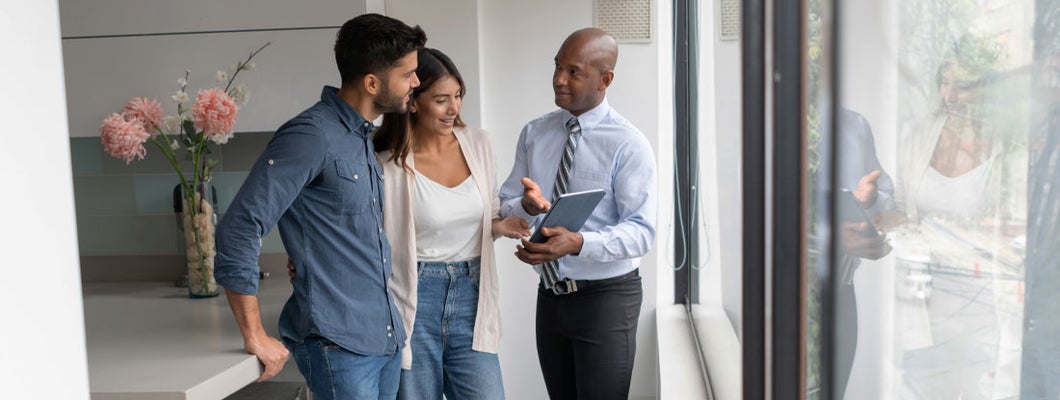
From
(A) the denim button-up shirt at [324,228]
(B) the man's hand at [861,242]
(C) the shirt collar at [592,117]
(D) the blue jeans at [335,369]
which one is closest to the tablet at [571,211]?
(C) the shirt collar at [592,117]

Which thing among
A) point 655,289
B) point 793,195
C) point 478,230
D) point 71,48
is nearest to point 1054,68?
point 793,195

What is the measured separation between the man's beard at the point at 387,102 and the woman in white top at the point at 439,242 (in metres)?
0.20

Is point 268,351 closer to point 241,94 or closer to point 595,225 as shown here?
point 595,225

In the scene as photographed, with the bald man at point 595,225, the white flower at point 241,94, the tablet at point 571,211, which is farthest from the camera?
the white flower at point 241,94

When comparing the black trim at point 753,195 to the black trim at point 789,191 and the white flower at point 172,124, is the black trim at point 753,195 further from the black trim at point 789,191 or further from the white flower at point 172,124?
the white flower at point 172,124

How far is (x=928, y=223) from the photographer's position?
76 centimetres

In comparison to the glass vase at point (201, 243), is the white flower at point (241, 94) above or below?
above

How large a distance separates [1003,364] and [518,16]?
10.5 feet

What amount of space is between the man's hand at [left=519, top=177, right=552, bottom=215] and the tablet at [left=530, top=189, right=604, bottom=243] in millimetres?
82

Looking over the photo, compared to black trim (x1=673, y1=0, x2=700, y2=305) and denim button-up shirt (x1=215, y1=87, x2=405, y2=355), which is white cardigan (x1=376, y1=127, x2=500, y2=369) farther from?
black trim (x1=673, y1=0, x2=700, y2=305)

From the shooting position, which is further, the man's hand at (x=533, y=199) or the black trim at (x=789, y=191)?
the man's hand at (x=533, y=199)

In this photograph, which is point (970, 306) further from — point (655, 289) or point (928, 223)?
point (655, 289)

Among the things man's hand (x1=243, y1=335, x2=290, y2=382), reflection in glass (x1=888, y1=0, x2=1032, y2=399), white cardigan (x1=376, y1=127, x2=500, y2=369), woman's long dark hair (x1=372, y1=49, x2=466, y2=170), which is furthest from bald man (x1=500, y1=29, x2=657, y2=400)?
reflection in glass (x1=888, y1=0, x2=1032, y2=399)

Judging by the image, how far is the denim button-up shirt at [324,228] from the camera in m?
1.74
